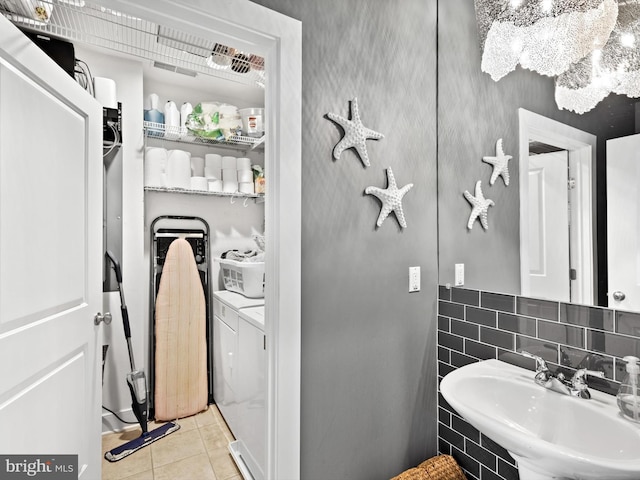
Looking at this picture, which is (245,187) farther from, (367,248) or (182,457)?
(182,457)

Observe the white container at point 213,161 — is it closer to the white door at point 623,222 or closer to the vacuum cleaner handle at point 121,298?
the vacuum cleaner handle at point 121,298

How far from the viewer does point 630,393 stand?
97 cm

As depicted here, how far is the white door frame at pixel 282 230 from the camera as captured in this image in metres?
1.20

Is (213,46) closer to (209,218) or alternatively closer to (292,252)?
(292,252)

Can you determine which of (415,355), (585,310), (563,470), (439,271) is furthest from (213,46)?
(563,470)

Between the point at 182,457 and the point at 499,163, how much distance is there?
2327mm

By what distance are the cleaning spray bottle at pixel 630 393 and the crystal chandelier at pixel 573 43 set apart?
2.68ft

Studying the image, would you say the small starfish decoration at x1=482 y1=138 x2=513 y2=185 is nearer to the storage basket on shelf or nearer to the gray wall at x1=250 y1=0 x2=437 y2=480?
the gray wall at x1=250 y1=0 x2=437 y2=480

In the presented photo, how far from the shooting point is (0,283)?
1.03 metres

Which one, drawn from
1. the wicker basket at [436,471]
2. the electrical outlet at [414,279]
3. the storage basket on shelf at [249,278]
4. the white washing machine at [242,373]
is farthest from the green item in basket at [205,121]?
the wicker basket at [436,471]

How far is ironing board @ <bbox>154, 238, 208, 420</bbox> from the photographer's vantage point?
97.1 inches

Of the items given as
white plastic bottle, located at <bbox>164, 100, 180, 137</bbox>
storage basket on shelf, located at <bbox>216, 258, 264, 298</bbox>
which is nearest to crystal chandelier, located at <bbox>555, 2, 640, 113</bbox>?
storage basket on shelf, located at <bbox>216, 258, 264, 298</bbox>

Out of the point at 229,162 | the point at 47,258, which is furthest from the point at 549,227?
the point at 229,162

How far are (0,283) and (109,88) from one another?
1.68 m
